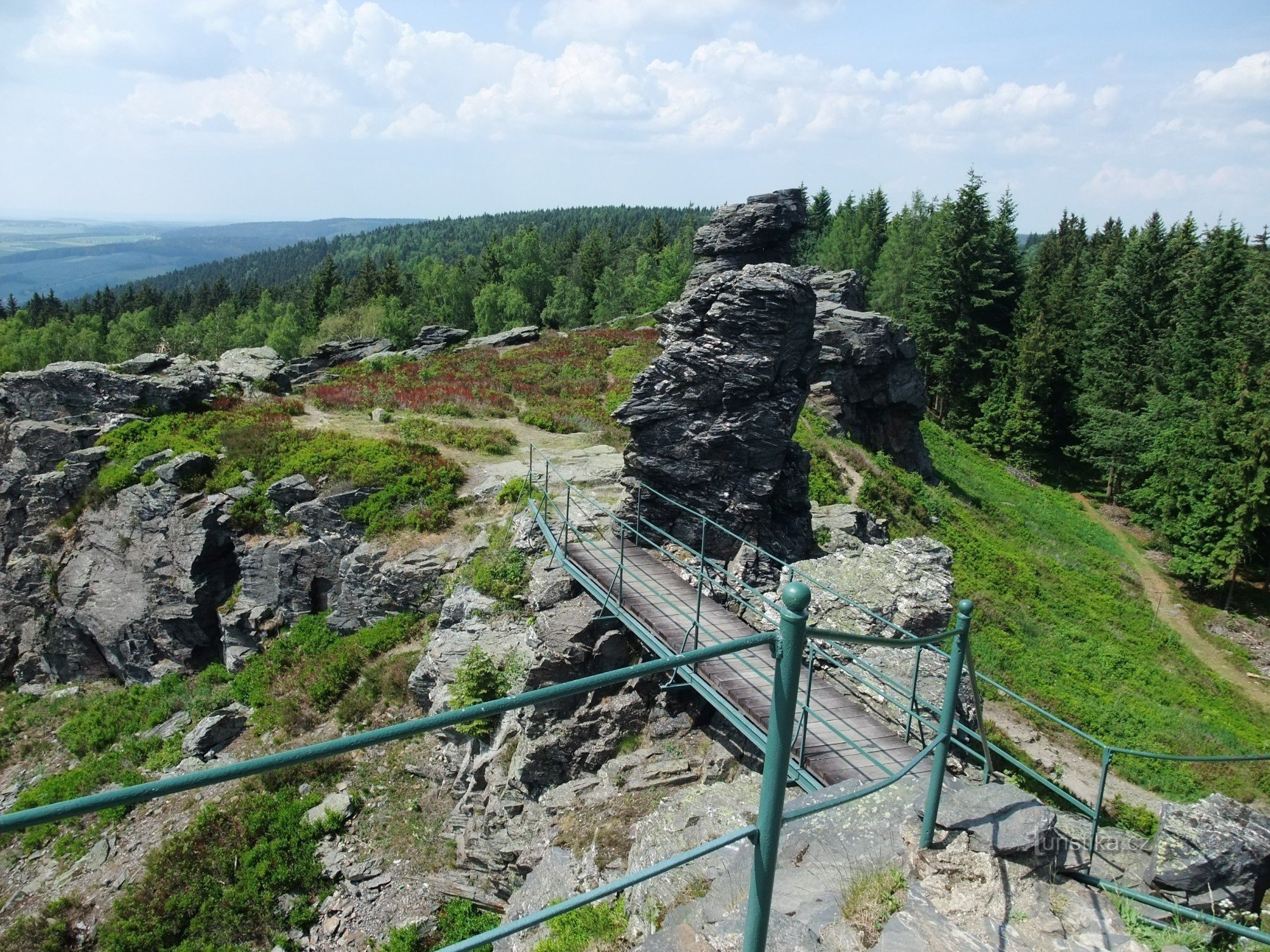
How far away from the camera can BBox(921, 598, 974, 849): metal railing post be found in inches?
183

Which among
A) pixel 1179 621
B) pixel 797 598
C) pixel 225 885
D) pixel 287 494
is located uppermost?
pixel 797 598

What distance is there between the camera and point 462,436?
25.5m

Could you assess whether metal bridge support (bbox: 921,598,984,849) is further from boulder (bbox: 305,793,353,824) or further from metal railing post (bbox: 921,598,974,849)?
boulder (bbox: 305,793,353,824)

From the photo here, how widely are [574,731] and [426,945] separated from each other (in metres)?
3.56

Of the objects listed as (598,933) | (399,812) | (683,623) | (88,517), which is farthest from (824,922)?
(88,517)

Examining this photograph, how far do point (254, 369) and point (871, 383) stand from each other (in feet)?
93.1

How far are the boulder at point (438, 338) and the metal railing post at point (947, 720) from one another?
48.3m

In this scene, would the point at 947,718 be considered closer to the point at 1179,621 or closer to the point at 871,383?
the point at 871,383

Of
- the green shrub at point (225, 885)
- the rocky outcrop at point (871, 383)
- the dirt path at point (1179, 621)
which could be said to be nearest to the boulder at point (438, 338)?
the rocky outcrop at point (871, 383)

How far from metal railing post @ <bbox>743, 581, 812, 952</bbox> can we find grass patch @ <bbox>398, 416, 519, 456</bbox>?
2210 centimetres

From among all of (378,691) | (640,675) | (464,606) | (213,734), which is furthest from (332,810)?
(640,675)

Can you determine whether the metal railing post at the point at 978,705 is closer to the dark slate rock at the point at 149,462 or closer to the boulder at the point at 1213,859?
the boulder at the point at 1213,859

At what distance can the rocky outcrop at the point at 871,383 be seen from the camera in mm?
34062

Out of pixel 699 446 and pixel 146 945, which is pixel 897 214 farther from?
pixel 146 945
